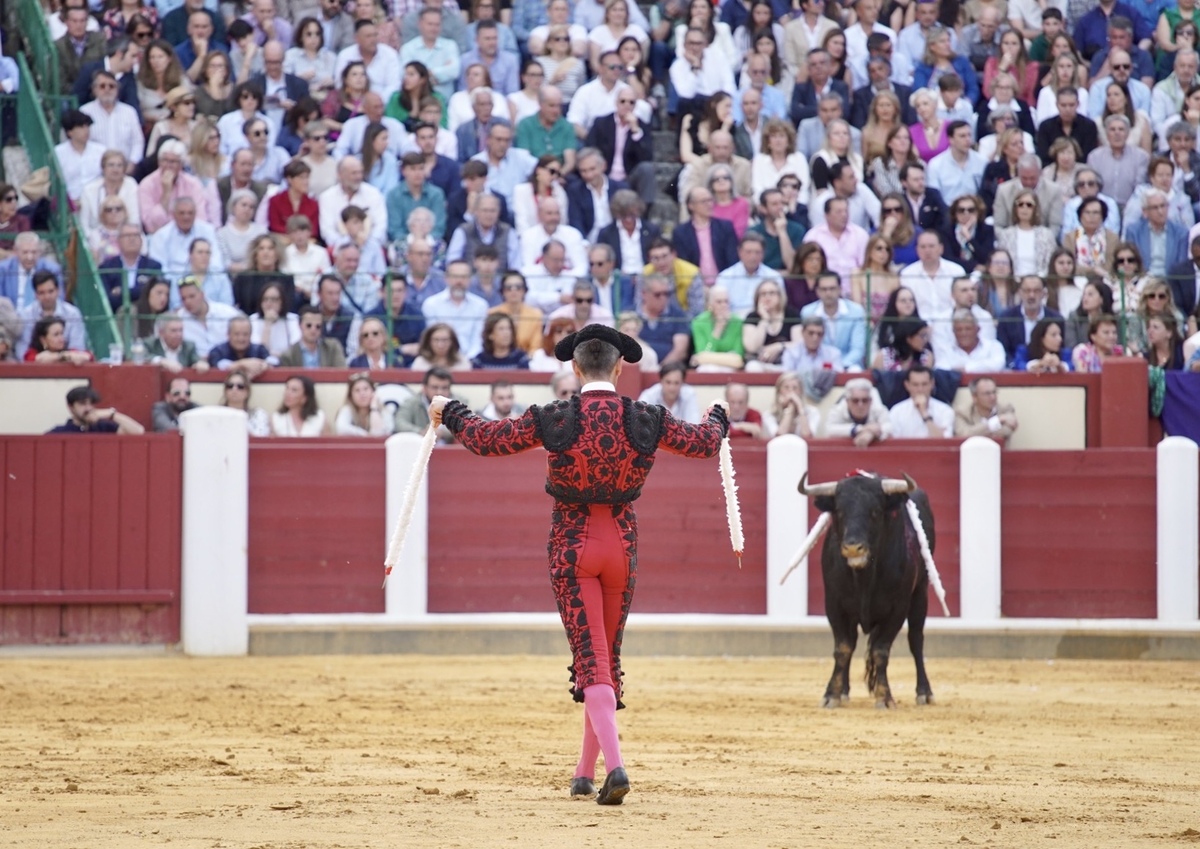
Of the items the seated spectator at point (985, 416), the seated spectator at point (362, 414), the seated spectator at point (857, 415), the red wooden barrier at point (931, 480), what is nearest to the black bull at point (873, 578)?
the red wooden barrier at point (931, 480)

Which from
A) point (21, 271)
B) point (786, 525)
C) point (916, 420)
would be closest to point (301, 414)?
point (21, 271)

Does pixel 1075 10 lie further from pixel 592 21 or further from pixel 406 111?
pixel 406 111

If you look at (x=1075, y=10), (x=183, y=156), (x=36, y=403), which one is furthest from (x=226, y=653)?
(x=1075, y=10)

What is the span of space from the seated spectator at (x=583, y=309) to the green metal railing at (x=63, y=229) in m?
2.73

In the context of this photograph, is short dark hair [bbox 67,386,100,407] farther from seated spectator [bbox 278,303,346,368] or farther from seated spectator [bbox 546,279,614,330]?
seated spectator [bbox 546,279,614,330]

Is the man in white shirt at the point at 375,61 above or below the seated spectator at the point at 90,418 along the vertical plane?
above

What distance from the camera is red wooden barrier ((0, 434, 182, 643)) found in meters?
11.1

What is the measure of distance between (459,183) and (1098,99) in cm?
475

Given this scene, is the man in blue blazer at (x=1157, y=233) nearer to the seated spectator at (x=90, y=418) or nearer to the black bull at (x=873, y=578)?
the black bull at (x=873, y=578)

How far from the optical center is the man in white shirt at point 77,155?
12961 millimetres

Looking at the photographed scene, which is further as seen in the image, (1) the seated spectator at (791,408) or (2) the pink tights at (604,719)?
(1) the seated spectator at (791,408)

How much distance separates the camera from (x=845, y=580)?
9.05 meters

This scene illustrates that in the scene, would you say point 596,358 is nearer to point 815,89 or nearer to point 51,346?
point 51,346

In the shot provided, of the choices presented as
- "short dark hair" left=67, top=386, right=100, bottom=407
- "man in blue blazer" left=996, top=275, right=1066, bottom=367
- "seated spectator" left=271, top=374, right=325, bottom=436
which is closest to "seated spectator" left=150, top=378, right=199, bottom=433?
"short dark hair" left=67, top=386, right=100, bottom=407
